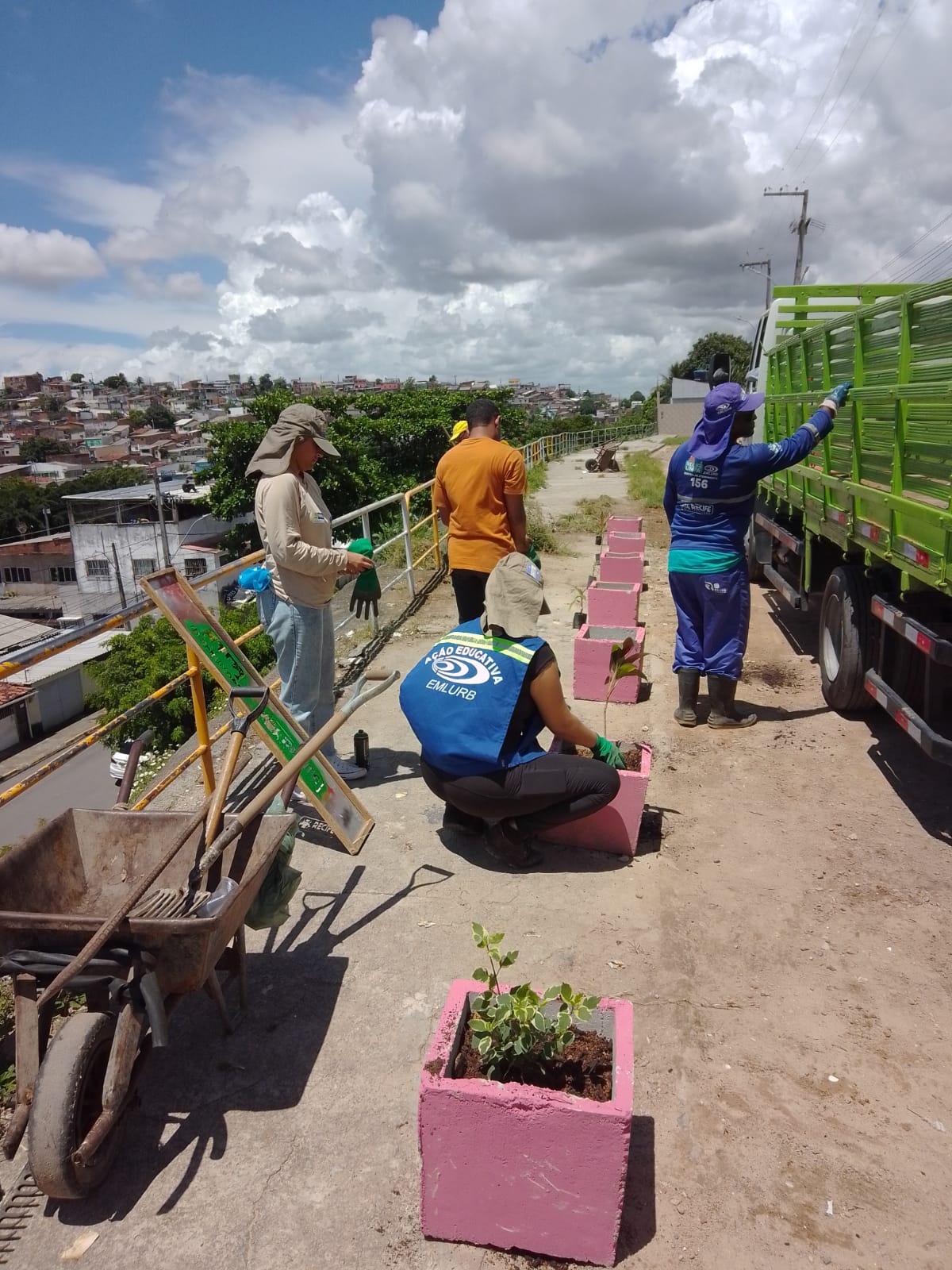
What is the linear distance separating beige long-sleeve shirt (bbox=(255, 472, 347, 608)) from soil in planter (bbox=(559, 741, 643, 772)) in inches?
54.1

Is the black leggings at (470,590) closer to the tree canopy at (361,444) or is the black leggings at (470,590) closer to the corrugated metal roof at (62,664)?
the tree canopy at (361,444)

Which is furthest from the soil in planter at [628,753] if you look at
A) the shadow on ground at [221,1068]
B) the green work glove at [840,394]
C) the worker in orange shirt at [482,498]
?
the green work glove at [840,394]

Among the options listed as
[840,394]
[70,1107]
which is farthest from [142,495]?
[70,1107]

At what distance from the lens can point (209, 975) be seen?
2520 mm

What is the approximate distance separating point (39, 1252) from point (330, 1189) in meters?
0.72

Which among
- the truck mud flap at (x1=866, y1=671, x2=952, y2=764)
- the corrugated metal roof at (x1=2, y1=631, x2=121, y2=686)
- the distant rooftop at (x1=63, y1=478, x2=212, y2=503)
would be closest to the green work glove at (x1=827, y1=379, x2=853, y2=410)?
the truck mud flap at (x1=866, y1=671, x2=952, y2=764)

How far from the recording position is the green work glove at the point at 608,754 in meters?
3.72

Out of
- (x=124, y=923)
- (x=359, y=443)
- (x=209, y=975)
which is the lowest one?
(x=209, y=975)

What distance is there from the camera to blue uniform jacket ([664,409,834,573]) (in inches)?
188

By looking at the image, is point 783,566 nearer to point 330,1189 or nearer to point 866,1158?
point 866,1158

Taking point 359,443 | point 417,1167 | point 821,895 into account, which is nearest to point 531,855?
point 821,895

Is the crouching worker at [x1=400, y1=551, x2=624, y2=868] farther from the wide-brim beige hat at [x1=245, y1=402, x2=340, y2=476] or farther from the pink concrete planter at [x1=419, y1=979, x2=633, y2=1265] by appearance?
the pink concrete planter at [x1=419, y1=979, x2=633, y2=1265]

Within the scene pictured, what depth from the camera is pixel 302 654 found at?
4113 millimetres

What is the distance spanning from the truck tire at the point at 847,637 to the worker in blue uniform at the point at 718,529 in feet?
1.88
